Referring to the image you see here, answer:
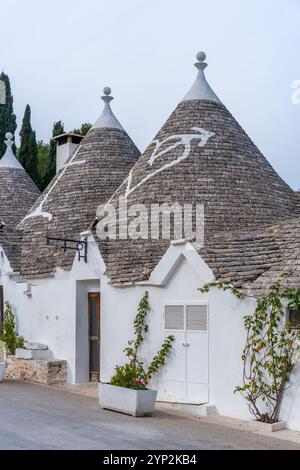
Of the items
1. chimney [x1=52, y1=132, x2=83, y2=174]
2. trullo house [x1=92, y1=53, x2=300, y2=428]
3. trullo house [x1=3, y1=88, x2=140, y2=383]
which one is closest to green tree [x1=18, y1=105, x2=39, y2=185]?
chimney [x1=52, y1=132, x2=83, y2=174]

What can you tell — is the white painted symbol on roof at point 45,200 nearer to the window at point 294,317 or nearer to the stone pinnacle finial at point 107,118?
the stone pinnacle finial at point 107,118

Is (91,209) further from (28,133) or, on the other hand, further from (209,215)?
(28,133)

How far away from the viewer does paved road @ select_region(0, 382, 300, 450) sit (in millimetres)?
9039

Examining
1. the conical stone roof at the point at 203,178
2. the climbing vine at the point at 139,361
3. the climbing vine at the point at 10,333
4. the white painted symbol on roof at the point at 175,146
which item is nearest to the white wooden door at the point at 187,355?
the climbing vine at the point at 139,361

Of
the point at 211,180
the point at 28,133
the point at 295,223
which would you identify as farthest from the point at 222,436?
the point at 28,133

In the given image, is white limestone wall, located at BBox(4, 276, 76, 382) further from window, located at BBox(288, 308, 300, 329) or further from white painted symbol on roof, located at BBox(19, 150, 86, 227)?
window, located at BBox(288, 308, 300, 329)

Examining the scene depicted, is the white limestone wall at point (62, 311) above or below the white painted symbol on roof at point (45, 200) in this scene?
below

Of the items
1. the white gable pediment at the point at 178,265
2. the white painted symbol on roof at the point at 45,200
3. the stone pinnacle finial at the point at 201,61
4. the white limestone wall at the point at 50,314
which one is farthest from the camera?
the white painted symbol on roof at the point at 45,200

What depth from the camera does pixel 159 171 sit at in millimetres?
16625

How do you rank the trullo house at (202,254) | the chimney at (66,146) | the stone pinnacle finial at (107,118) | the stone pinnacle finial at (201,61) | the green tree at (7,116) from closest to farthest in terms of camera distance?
1. the trullo house at (202,254)
2. the stone pinnacle finial at (201,61)
3. the stone pinnacle finial at (107,118)
4. the chimney at (66,146)
5. the green tree at (7,116)

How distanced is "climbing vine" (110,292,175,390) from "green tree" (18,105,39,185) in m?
23.8

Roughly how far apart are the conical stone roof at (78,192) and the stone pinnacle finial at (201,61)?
3527mm

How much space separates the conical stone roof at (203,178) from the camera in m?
15.3

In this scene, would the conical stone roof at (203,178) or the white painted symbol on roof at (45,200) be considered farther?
the white painted symbol on roof at (45,200)
